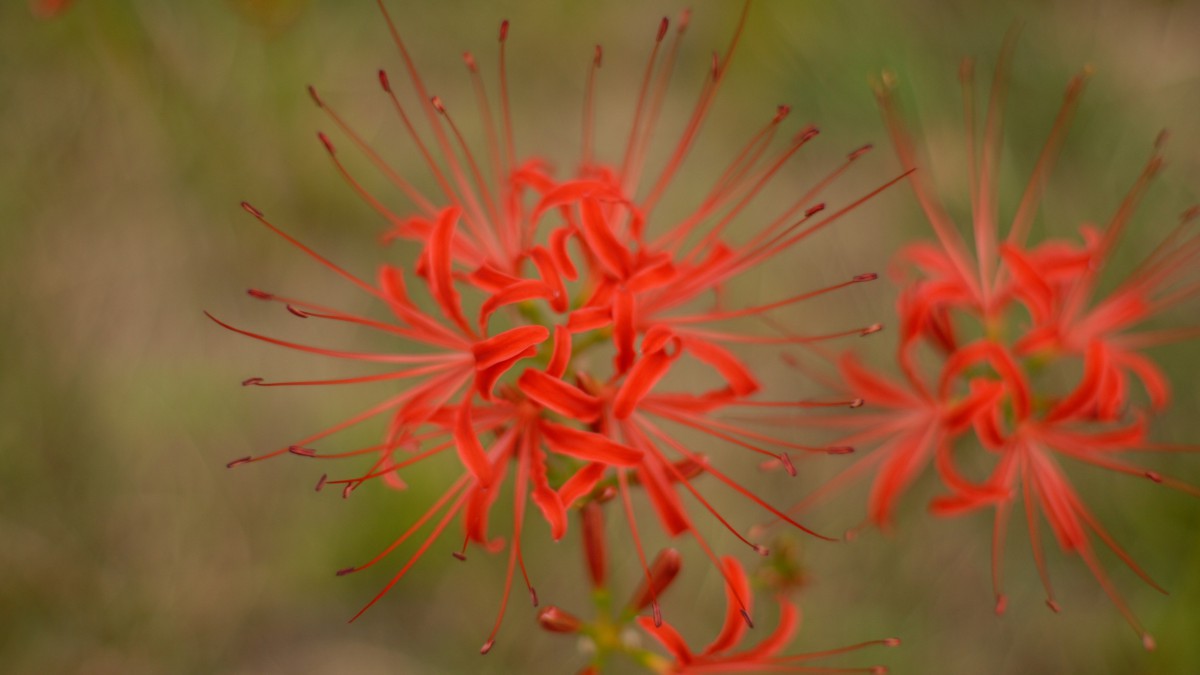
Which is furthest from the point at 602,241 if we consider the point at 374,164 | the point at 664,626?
the point at 374,164

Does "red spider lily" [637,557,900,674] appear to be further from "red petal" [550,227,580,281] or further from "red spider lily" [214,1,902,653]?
"red petal" [550,227,580,281]

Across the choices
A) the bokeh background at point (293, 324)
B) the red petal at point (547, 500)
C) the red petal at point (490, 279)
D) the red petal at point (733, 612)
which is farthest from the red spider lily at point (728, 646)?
the bokeh background at point (293, 324)

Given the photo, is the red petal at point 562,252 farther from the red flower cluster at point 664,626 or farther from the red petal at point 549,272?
the red flower cluster at point 664,626

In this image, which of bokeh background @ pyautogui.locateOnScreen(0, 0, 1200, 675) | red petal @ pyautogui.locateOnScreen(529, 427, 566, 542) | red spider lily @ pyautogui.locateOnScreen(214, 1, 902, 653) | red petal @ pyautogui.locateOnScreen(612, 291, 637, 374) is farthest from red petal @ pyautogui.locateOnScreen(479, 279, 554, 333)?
bokeh background @ pyautogui.locateOnScreen(0, 0, 1200, 675)

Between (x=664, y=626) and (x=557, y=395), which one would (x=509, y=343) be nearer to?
(x=557, y=395)

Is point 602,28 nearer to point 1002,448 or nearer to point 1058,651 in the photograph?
point 1002,448

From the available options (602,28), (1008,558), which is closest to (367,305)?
(602,28)
